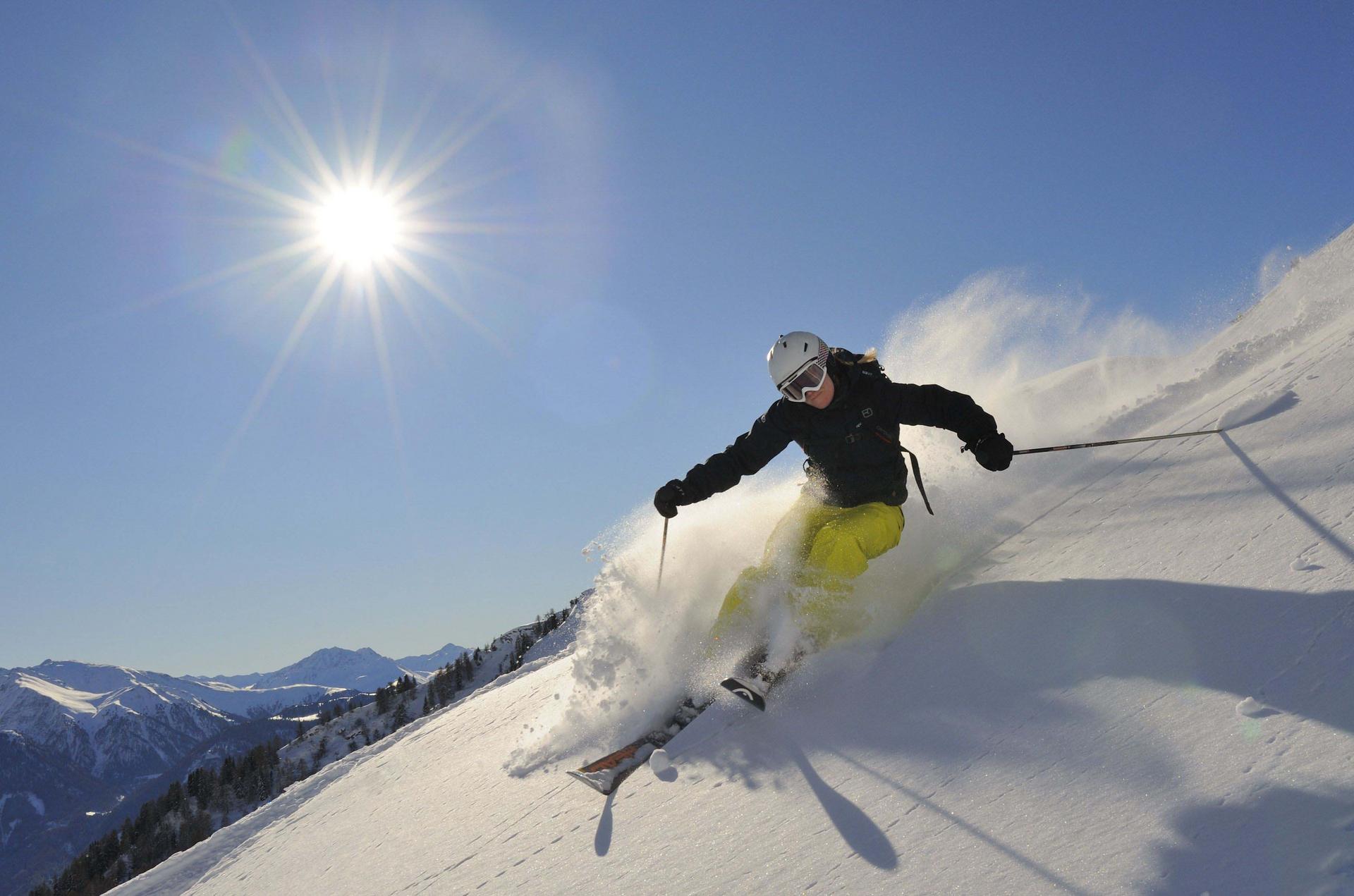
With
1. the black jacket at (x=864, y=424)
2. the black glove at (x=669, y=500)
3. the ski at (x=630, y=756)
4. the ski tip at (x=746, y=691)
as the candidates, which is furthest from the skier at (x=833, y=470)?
the black glove at (x=669, y=500)

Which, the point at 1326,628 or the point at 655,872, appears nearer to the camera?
the point at 1326,628

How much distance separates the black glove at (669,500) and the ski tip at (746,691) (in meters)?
2.13

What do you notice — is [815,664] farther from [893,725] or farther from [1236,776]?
[1236,776]

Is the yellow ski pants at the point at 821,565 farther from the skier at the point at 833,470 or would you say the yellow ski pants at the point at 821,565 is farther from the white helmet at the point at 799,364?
the white helmet at the point at 799,364

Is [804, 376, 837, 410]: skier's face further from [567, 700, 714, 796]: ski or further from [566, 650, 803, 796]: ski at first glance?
[567, 700, 714, 796]: ski

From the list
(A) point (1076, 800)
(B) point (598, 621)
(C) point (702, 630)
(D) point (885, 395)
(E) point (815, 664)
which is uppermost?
(D) point (885, 395)

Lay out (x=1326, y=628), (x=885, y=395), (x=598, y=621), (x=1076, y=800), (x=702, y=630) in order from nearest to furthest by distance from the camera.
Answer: (x=1076, y=800)
(x=1326, y=628)
(x=885, y=395)
(x=702, y=630)
(x=598, y=621)

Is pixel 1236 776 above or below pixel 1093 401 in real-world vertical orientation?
below

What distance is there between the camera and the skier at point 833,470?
532cm

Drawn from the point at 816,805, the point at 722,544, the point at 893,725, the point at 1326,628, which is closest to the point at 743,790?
the point at 816,805

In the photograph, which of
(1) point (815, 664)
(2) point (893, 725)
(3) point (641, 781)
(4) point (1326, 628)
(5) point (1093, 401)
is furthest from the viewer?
(5) point (1093, 401)

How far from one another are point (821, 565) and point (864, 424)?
130cm

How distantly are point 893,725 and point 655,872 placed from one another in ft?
4.84

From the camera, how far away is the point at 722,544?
769 cm
